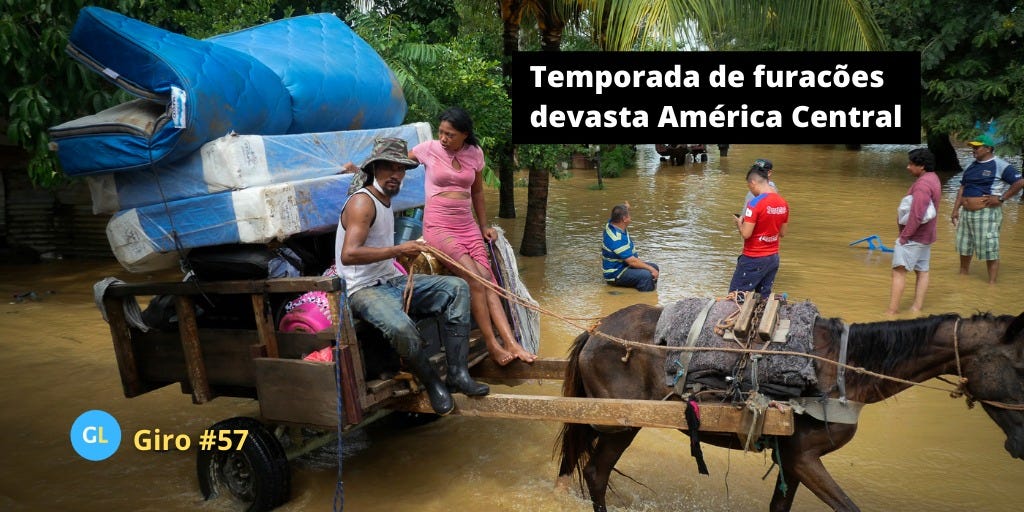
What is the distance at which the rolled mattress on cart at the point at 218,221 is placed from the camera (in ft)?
13.8

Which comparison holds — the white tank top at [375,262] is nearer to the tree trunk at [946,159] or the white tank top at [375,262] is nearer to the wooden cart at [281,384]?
the wooden cart at [281,384]

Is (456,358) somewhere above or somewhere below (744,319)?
below

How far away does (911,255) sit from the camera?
329 inches

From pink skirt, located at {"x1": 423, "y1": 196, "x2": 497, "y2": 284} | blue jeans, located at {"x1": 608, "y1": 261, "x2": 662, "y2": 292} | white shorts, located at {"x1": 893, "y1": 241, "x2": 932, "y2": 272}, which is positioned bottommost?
blue jeans, located at {"x1": 608, "y1": 261, "x2": 662, "y2": 292}

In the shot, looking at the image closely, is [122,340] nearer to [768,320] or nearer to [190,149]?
[190,149]

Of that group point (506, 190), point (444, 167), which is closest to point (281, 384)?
point (444, 167)

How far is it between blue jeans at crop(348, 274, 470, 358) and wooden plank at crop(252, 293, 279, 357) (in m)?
0.48

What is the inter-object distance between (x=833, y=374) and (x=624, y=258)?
600 cm

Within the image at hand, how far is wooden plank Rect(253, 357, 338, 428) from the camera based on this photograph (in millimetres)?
4176

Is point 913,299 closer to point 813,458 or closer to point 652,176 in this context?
point 813,458

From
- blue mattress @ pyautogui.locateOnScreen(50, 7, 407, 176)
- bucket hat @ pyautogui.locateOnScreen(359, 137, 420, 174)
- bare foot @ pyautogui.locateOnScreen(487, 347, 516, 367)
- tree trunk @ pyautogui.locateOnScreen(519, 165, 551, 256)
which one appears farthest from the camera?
tree trunk @ pyautogui.locateOnScreen(519, 165, 551, 256)

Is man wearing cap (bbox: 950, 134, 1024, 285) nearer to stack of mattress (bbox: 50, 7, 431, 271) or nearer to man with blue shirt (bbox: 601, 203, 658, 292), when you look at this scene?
man with blue shirt (bbox: 601, 203, 658, 292)

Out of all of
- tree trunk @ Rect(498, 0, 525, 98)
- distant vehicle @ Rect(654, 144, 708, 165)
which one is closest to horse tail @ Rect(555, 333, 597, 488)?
tree trunk @ Rect(498, 0, 525, 98)

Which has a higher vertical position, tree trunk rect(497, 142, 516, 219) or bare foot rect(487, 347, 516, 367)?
tree trunk rect(497, 142, 516, 219)
